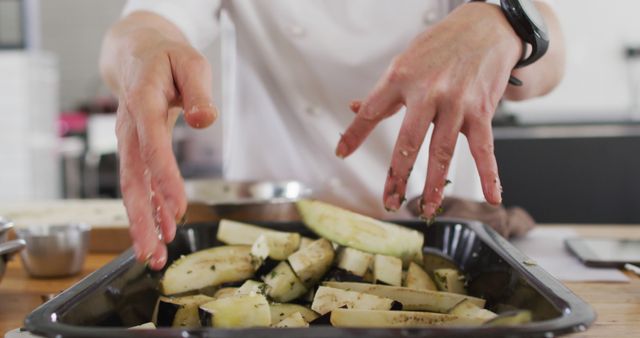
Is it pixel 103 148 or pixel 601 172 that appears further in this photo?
pixel 103 148

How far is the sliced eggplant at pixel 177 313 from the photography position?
2.30ft

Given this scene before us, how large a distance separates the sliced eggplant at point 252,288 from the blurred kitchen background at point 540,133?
107 inches

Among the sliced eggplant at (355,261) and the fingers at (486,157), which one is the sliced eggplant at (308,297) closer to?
the sliced eggplant at (355,261)

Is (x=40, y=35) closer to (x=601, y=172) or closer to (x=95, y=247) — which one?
(x=601, y=172)

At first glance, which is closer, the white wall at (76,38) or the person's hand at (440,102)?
the person's hand at (440,102)

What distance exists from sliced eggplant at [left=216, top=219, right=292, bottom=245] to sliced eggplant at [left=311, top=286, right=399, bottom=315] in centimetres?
23

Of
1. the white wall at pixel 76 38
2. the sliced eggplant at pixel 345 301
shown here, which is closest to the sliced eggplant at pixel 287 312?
the sliced eggplant at pixel 345 301

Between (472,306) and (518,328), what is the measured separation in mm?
175

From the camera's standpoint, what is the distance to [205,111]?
0.69 m

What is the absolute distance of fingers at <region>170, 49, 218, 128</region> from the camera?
2.26ft

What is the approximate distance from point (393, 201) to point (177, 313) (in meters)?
0.27

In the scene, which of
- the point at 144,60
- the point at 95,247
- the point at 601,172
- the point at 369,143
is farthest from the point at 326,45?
the point at 601,172

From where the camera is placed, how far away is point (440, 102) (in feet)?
2.32

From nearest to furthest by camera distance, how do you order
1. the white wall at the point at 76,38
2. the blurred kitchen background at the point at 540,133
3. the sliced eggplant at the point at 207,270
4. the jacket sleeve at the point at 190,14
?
→ the sliced eggplant at the point at 207,270
the jacket sleeve at the point at 190,14
the blurred kitchen background at the point at 540,133
the white wall at the point at 76,38
